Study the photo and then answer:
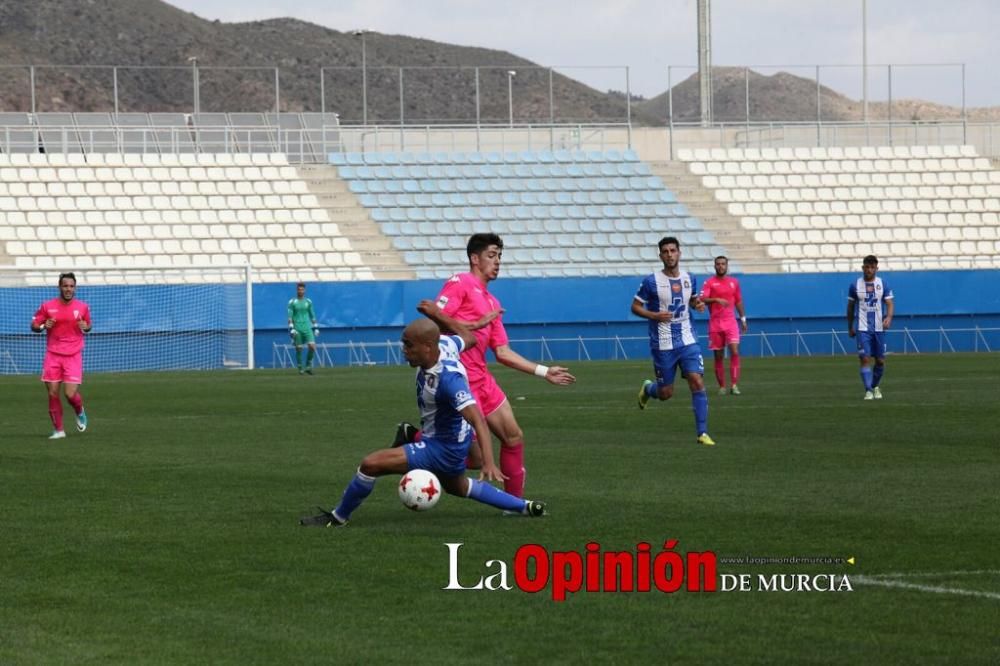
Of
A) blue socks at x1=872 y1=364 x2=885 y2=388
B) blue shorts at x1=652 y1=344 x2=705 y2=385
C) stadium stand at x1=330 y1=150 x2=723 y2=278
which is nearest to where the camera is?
blue shorts at x1=652 y1=344 x2=705 y2=385

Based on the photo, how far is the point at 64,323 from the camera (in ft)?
65.0

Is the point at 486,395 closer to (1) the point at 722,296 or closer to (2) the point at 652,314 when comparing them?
(2) the point at 652,314

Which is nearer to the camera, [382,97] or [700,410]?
[700,410]

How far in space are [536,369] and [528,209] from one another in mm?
37459

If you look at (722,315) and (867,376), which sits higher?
→ (722,315)

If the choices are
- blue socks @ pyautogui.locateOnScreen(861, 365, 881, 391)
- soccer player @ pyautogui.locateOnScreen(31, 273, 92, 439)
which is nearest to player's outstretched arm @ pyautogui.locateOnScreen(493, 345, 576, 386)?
soccer player @ pyautogui.locateOnScreen(31, 273, 92, 439)

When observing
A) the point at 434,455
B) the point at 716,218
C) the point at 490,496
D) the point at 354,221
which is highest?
the point at 354,221

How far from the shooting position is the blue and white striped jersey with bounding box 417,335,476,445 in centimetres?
1008

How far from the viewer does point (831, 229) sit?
49.4 metres

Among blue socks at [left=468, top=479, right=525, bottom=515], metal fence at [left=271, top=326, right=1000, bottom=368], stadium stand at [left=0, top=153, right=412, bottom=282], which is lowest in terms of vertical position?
metal fence at [left=271, top=326, right=1000, bottom=368]

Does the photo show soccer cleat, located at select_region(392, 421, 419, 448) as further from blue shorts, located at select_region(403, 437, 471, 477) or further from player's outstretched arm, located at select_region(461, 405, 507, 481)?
player's outstretched arm, located at select_region(461, 405, 507, 481)

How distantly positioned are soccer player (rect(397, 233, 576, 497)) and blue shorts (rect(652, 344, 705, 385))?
17.1 ft

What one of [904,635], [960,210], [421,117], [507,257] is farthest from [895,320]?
[421,117]

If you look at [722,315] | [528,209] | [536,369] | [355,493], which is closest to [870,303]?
[722,315]
